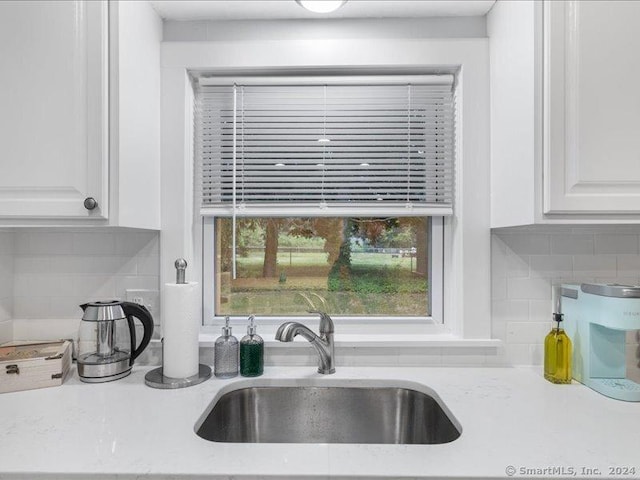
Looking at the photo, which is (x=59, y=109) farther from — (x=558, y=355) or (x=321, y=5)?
(x=558, y=355)

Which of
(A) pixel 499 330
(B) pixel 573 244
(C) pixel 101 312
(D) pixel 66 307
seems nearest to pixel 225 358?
(C) pixel 101 312

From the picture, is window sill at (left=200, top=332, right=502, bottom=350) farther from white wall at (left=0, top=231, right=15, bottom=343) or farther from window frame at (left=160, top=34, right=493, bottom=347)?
white wall at (left=0, top=231, right=15, bottom=343)

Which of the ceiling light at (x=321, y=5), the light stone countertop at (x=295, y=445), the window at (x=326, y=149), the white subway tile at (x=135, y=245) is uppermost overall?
the ceiling light at (x=321, y=5)

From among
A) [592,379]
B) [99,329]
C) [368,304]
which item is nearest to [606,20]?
[592,379]

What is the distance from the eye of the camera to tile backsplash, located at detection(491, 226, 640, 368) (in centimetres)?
157

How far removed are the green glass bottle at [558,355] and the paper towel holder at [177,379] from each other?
3.75 ft

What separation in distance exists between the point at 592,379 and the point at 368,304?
79 cm

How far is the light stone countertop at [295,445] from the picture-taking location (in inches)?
35.4

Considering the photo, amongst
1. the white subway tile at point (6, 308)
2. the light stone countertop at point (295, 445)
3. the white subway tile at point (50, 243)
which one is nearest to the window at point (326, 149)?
the white subway tile at point (50, 243)

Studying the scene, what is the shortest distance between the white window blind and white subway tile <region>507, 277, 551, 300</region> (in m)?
0.39

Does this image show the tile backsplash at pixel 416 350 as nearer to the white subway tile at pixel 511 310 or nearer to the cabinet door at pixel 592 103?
the white subway tile at pixel 511 310

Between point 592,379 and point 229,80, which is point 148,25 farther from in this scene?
point 592,379

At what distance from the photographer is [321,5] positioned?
4.61 ft

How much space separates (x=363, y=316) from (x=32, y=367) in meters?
1.14
